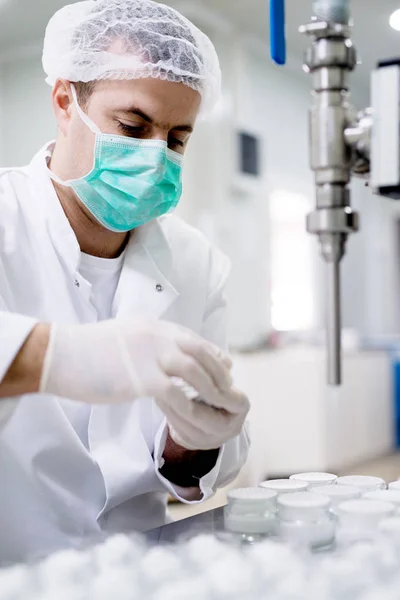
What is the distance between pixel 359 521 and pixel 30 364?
428 millimetres

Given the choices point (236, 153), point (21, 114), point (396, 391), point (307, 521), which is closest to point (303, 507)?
point (307, 521)

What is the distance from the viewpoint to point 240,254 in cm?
447

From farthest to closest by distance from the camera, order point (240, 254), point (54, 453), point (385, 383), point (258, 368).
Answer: point (385, 383) → point (240, 254) → point (258, 368) → point (54, 453)

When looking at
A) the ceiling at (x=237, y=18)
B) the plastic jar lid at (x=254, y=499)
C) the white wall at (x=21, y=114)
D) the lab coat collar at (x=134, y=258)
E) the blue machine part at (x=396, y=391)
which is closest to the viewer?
the plastic jar lid at (x=254, y=499)

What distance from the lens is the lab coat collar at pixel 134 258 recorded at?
3.91 ft

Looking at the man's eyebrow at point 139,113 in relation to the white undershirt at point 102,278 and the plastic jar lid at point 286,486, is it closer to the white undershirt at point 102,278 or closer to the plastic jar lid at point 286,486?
the white undershirt at point 102,278

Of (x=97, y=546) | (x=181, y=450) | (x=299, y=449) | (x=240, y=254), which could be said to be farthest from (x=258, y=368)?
(x=97, y=546)

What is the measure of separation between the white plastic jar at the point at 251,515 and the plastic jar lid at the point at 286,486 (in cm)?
5

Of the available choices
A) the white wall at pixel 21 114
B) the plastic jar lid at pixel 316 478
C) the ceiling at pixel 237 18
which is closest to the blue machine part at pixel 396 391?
the ceiling at pixel 237 18

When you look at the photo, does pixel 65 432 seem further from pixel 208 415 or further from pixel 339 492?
pixel 339 492

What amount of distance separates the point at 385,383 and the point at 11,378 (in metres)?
4.58

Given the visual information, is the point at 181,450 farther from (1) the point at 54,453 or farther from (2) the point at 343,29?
(2) the point at 343,29

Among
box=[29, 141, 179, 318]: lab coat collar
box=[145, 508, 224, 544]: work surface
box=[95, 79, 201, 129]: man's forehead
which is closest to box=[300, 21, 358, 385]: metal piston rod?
box=[145, 508, 224, 544]: work surface

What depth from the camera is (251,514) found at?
838 millimetres
